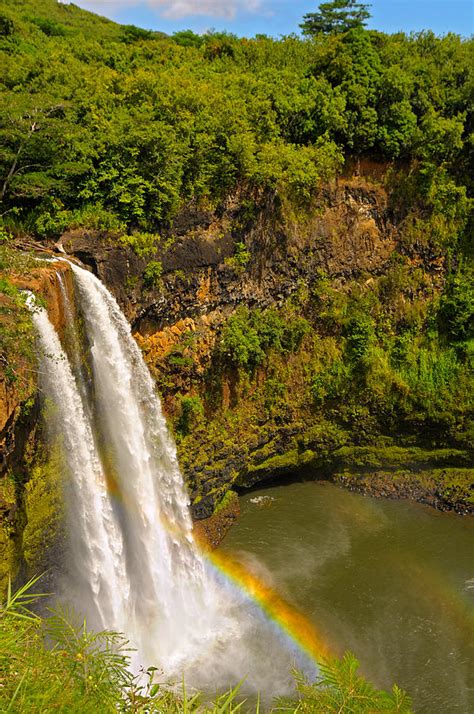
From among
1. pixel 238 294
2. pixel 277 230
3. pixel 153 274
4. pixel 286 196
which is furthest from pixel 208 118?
pixel 153 274

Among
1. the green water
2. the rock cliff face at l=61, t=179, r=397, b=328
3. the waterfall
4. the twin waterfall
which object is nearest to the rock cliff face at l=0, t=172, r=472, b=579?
the rock cliff face at l=61, t=179, r=397, b=328

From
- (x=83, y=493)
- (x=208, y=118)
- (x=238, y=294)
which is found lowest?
(x=83, y=493)

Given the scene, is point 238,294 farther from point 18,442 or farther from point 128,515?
point 18,442

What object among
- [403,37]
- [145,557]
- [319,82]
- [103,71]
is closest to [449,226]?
[319,82]

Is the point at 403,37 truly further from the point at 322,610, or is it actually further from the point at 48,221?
the point at 322,610

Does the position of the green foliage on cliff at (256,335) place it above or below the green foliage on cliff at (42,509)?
above

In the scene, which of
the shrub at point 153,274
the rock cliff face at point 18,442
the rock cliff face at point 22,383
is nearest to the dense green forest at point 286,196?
the shrub at point 153,274

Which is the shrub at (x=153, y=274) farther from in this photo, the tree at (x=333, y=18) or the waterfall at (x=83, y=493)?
the tree at (x=333, y=18)

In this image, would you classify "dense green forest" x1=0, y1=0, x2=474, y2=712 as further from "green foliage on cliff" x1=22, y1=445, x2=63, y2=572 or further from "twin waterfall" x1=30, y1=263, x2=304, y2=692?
"green foliage on cliff" x1=22, y1=445, x2=63, y2=572
